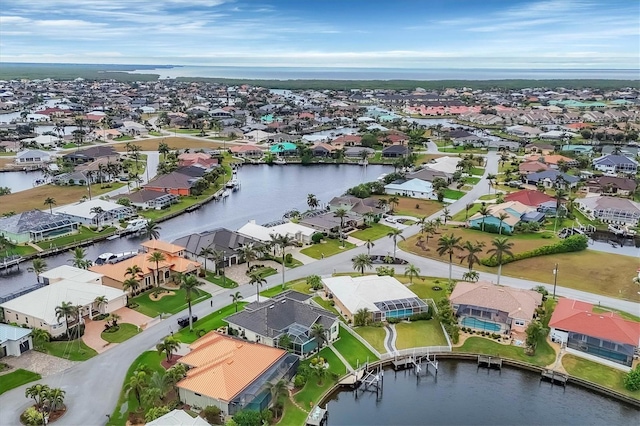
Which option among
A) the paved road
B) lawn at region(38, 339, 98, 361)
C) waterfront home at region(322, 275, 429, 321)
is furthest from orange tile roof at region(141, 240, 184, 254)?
waterfront home at region(322, 275, 429, 321)

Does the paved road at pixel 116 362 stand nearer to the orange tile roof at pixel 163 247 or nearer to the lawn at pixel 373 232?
the lawn at pixel 373 232

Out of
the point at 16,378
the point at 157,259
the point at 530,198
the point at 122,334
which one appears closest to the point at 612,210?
the point at 530,198

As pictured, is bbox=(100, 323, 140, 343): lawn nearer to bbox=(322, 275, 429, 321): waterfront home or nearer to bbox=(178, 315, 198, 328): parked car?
bbox=(178, 315, 198, 328): parked car

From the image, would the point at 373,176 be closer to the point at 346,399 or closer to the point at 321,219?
the point at 321,219

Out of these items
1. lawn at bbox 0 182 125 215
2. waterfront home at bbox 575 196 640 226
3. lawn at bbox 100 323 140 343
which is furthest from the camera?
lawn at bbox 0 182 125 215

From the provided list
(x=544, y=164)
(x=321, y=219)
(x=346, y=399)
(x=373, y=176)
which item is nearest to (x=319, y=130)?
(x=373, y=176)

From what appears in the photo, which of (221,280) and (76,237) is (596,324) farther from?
(76,237)

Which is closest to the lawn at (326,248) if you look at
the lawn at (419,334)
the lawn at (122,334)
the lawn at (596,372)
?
the lawn at (419,334)
